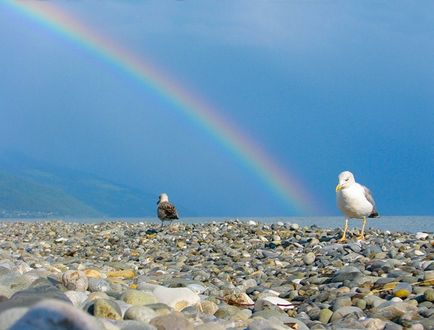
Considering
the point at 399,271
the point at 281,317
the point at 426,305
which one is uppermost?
the point at 399,271

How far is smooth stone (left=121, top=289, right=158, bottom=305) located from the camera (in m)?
5.05

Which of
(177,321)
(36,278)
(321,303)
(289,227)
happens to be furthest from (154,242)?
(177,321)

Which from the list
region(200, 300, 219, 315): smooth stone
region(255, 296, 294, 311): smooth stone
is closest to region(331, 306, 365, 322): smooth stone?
region(255, 296, 294, 311): smooth stone

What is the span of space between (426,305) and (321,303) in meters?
1.11

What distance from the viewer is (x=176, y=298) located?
5.62 m

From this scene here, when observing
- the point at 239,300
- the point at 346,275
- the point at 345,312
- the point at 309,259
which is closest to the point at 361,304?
the point at 345,312

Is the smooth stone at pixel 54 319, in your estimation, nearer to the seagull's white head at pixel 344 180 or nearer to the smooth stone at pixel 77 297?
the smooth stone at pixel 77 297

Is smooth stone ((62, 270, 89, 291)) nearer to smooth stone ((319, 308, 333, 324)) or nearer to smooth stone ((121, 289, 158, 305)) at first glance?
smooth stone ((121, 289, 158, 305))

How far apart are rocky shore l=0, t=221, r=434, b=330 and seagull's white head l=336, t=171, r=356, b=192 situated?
1.10 meters

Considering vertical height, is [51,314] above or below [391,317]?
below

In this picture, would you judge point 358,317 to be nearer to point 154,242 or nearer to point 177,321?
point 177,321

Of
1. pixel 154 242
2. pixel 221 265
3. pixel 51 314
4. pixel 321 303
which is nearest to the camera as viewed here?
pixel 51 314

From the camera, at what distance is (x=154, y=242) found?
17.0 metres

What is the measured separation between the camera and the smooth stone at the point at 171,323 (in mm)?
4176
